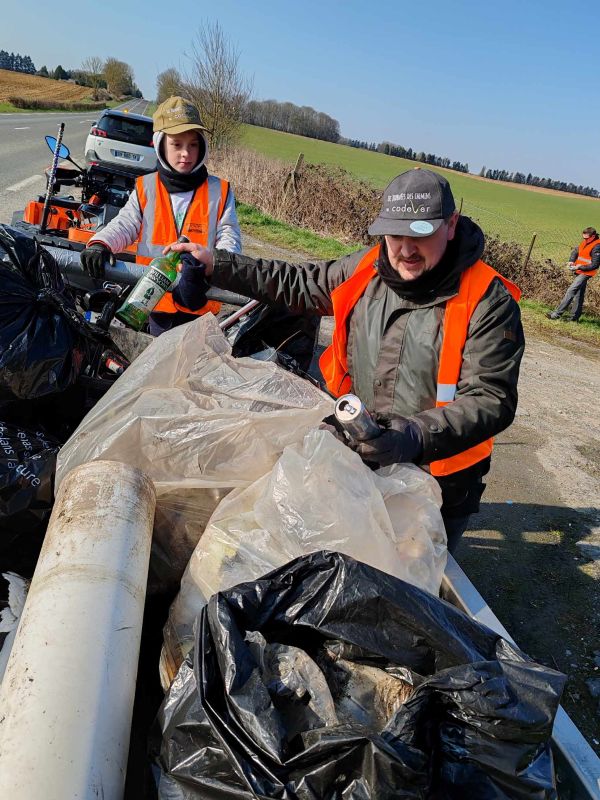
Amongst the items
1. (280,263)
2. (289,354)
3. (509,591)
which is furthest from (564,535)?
(280,263)

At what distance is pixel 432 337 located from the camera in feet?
6.65

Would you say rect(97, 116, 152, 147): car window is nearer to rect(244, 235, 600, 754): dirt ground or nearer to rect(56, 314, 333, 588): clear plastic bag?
rect(244, 235, 600, 754): dirt ground

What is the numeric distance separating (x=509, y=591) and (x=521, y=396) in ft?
12.3

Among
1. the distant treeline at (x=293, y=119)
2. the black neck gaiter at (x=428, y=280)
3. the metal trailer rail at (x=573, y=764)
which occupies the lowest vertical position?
the metal trailer rail at (x=573, y=764)

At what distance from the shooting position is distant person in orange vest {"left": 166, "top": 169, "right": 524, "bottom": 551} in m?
1.87

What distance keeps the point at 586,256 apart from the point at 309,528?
1310 cm

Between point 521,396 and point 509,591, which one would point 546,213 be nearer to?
point 521,396

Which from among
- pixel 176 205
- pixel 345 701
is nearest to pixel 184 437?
pixel 345 701

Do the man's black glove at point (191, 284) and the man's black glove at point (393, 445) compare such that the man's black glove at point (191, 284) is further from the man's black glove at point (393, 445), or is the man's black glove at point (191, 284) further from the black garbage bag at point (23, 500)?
the man's black glove at point (393, 445)

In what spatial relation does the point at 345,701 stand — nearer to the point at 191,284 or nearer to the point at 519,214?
the point at 191,284

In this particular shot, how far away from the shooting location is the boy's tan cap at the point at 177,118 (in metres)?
2.99

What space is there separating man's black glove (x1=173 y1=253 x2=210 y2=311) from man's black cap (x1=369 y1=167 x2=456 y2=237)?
2.67 ft

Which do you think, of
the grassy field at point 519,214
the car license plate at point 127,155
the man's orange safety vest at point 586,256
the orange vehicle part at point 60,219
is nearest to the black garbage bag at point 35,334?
the orange vehicle part at point 60,219

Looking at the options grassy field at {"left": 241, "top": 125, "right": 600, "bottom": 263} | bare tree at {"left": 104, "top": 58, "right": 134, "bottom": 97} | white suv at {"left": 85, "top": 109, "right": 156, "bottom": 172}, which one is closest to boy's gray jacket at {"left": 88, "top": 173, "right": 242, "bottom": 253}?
white suv at {"left": 85, "top": 109, "right": 156, "bottom": 172}
